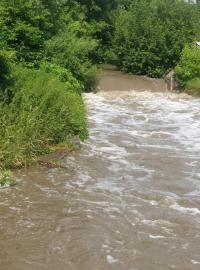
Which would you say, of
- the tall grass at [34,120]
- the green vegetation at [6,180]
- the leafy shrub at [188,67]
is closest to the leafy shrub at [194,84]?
the leafy shrub at [188,67]

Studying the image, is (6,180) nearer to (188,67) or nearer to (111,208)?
(111,208)

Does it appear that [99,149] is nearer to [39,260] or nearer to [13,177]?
[13,177]

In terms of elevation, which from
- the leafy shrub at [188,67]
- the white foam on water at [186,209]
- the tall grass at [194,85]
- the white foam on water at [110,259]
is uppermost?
the leafy shrub at [188,67]

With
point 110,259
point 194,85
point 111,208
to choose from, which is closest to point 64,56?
point 194,85

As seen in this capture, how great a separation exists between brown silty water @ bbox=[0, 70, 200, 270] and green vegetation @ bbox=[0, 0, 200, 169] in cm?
83

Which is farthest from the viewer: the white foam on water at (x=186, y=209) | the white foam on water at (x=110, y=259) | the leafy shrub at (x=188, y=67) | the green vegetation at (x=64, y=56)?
the leafy shrub at (x=188, y=67)

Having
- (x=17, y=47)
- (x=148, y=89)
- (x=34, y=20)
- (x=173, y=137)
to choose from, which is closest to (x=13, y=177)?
(x=173, y=137)

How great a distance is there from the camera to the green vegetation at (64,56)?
37.4ft

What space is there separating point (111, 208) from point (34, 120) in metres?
3.26

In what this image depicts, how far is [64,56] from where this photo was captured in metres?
18.7

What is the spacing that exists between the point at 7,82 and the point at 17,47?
4297 mm

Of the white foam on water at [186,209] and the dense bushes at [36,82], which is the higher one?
the dense bushes at [36,82]

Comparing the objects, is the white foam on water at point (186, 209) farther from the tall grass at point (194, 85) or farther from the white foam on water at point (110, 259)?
the tall grass at point (194, 85)

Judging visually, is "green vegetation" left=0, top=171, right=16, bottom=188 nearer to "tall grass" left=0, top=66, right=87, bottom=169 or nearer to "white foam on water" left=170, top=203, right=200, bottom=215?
"tall grass" left=0, top=66, right=87, bottom=169
